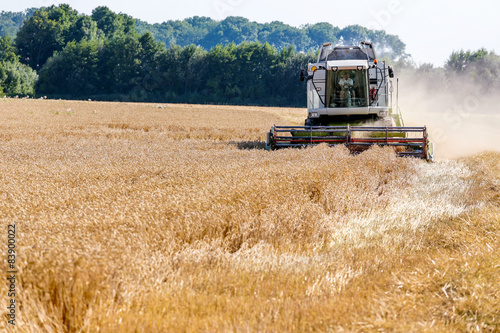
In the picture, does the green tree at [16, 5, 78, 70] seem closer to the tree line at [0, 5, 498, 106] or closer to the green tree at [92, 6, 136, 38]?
the tree line at [0, 5, 498, 106]

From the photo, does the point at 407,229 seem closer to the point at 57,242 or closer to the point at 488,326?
the point at 488,326

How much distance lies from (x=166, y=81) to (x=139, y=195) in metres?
74.7

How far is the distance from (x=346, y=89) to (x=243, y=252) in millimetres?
11723

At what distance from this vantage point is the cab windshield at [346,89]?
50.7 feet

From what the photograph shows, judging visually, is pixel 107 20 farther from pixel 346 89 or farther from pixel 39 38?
pixel 346 89

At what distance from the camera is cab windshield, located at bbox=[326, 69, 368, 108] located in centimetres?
1546

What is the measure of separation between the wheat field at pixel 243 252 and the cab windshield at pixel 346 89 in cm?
768

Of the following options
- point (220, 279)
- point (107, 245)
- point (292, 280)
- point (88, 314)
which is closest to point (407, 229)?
point (292, 280)

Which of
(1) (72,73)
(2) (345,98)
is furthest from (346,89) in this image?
(1) (72,73)

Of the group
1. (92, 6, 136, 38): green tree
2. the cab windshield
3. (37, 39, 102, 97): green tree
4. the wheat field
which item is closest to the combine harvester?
the cab windshield

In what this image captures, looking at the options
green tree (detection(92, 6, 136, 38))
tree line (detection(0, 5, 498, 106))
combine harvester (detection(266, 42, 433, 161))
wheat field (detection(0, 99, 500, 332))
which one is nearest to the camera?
wheat field (detection(0, 99, 500, 332))

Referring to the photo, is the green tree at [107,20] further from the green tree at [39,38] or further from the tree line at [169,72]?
the tree line at [169,72]

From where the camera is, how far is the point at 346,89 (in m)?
15.6

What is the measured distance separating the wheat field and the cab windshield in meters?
7.68
